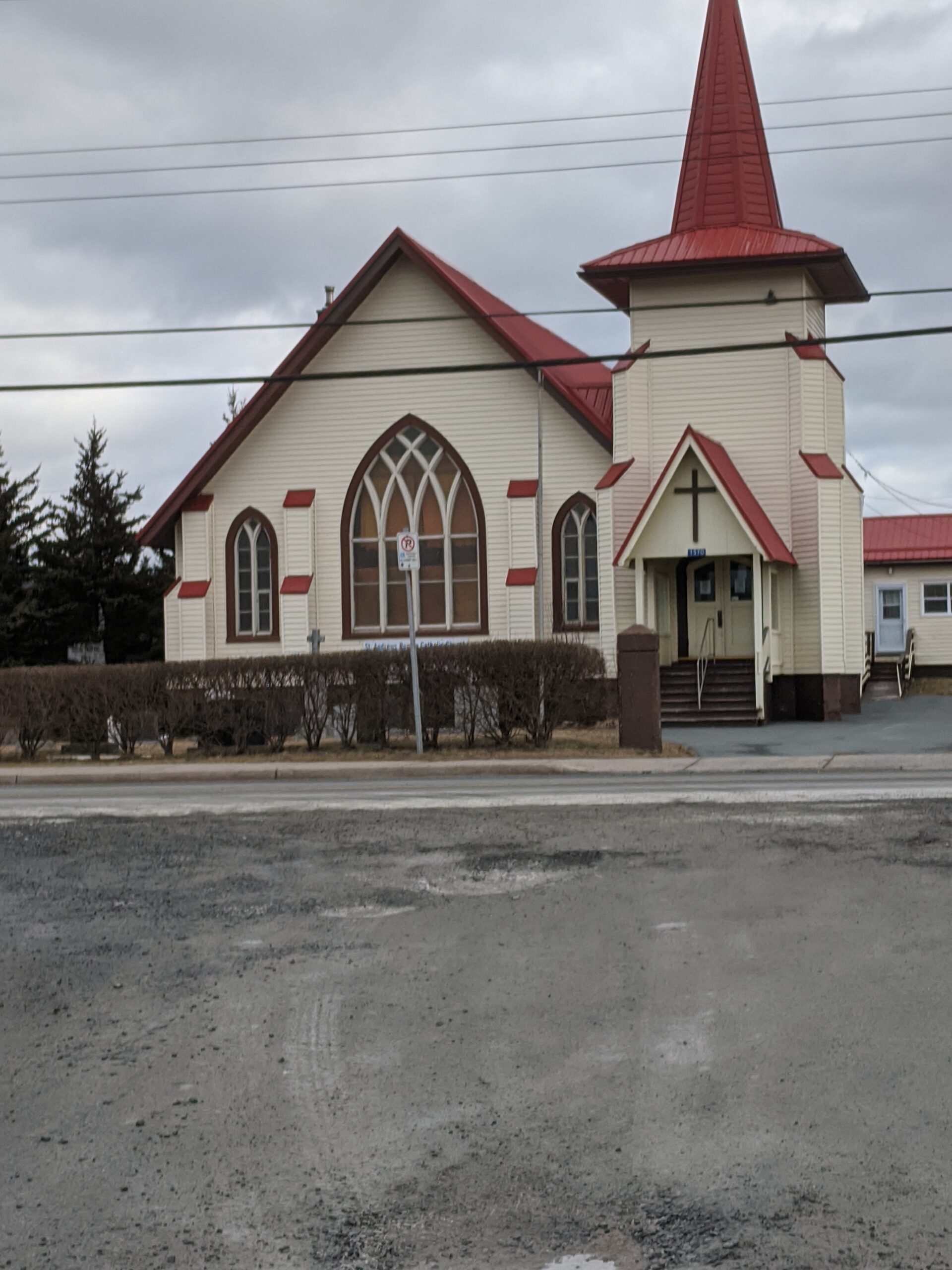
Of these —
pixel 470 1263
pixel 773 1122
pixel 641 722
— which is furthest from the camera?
pixel 641 722

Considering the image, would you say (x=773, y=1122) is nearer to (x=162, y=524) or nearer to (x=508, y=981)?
(x=508, y=981)

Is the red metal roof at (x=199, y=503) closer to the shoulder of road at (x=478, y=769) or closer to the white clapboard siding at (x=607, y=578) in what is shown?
the white clapboard siding at (x=607, y=578)

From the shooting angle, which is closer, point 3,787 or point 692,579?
point 3,787

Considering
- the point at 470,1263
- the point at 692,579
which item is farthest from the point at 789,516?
the point at 470,1263

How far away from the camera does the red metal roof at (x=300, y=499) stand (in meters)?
32.4

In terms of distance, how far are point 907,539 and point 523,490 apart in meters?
16.5

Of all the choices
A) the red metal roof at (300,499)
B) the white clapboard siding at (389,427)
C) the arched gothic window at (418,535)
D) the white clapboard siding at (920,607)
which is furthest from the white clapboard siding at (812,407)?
the white clapboard siding at (920,607)

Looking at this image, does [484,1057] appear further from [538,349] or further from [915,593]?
[915,593]

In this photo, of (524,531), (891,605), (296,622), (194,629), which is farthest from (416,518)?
(891,605)

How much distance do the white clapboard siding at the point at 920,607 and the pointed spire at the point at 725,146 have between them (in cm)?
1396

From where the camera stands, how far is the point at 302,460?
1288 inches

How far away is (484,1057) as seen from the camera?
620 cm

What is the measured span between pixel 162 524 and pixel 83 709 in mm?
11433

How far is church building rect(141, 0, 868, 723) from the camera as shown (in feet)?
96.3
